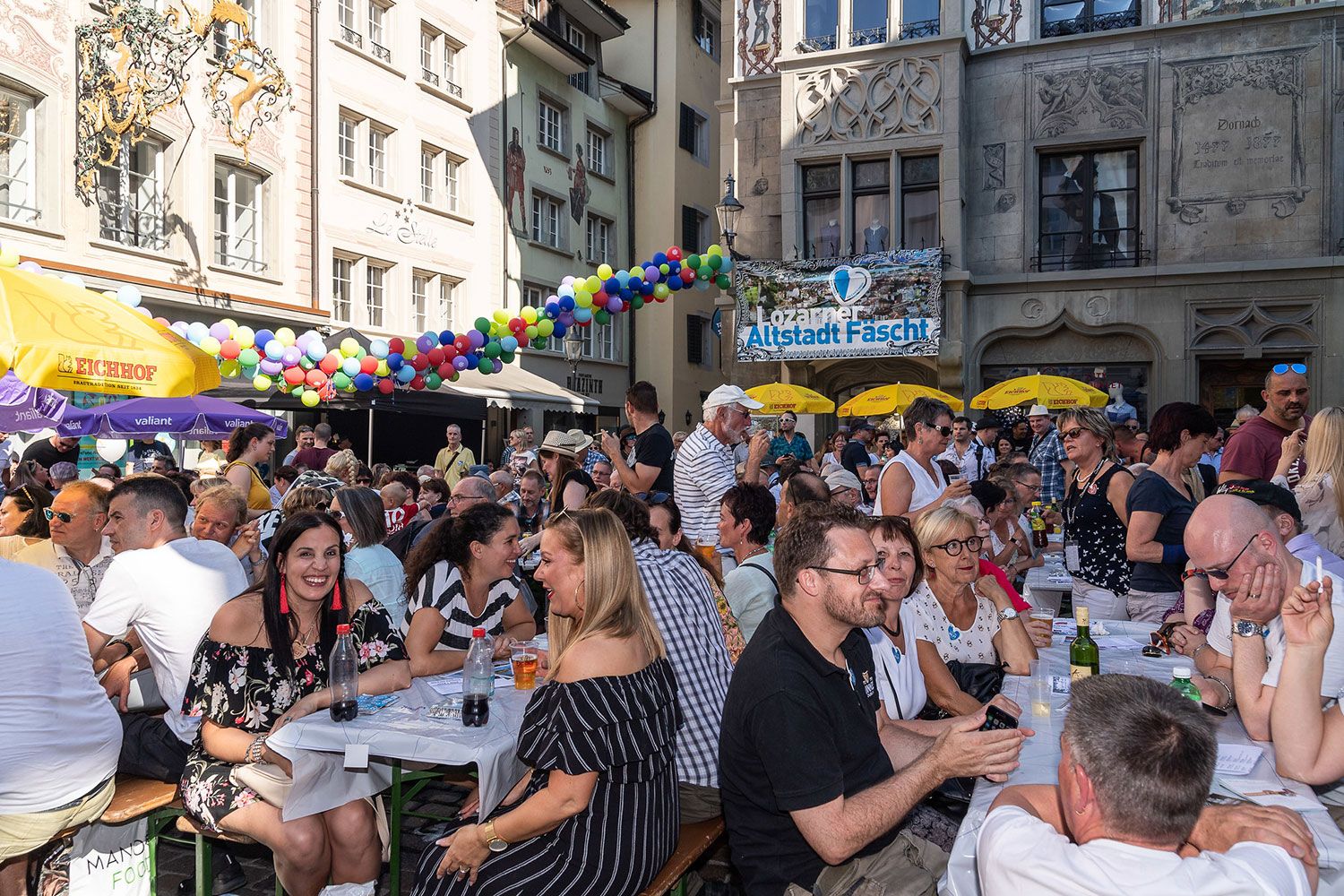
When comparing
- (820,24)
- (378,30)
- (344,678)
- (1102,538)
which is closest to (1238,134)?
(820,24)

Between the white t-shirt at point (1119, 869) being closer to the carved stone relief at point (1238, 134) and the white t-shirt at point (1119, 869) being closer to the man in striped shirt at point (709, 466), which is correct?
the man in striped shirt at point (709, 466)

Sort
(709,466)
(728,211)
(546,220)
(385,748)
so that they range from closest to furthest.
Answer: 1. (385,748)
2. (709,466)
3. (728,211)
4. (546,220)

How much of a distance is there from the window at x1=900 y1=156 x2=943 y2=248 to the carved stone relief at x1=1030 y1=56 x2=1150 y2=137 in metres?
2.13

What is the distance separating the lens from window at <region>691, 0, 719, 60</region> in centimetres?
3052

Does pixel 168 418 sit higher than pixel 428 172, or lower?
lower

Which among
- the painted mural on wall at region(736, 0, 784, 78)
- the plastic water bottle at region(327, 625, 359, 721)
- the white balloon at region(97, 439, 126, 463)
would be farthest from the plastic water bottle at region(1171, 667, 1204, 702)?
the painted mural on wall at region(736, 0, 784, 78)

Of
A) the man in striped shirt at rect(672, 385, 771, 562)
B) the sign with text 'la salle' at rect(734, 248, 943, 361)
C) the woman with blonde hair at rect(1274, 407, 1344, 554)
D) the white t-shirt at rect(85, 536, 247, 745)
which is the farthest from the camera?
the sign with text 'la salle' at rect(734, 248, 943, 361)

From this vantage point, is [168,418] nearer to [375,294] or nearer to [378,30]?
[375,294]

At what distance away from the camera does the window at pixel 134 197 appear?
592 inches

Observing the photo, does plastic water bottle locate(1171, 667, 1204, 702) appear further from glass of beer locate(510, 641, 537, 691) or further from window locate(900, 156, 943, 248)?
window locate(900, 156, 943, 248)

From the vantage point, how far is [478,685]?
13.4ft

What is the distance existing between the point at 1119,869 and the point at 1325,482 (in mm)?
4336

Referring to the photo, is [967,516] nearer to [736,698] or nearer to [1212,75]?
[736,698]

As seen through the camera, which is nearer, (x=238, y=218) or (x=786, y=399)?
(x=786, y=399)
